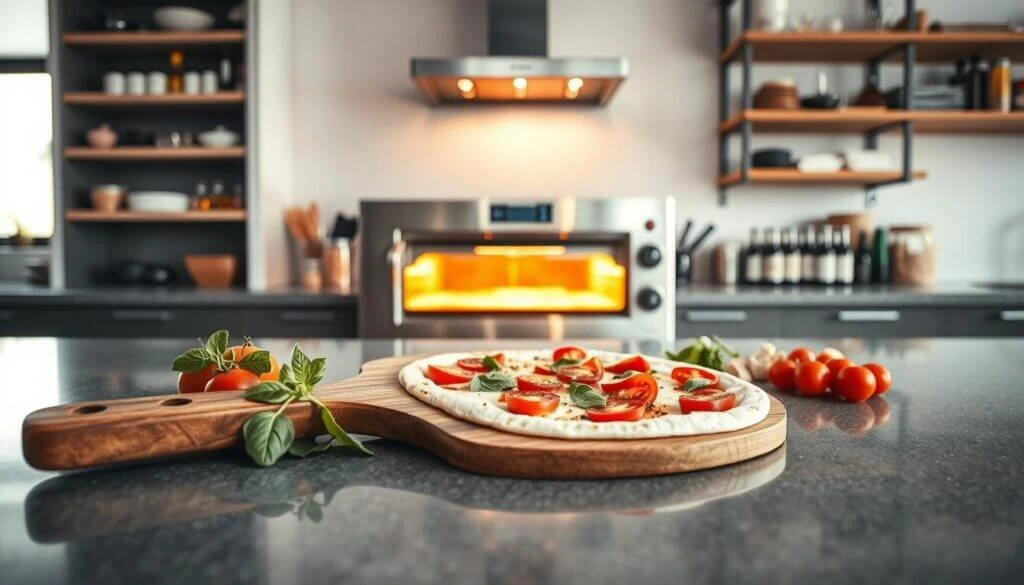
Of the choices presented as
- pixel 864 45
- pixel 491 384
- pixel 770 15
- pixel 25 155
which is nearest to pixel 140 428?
pixel 491 384

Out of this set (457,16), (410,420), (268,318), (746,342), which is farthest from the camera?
(457,16)

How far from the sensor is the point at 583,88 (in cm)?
296

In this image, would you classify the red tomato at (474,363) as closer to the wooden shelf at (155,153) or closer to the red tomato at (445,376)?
the red tomato at (445,376)

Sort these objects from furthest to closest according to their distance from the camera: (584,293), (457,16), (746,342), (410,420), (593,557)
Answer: (457,16) < (584,293) < (746,342) < (410,420) < (593,557)

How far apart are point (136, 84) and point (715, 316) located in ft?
8.30

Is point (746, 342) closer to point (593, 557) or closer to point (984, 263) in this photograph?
point (593, 557)

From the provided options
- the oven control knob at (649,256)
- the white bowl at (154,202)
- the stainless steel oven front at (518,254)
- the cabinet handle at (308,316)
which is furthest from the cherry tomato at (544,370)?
the white bowl at (154,202)

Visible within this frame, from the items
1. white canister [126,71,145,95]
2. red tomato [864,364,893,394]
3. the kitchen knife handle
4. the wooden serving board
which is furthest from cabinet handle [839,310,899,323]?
white canister [126,71,145,95]

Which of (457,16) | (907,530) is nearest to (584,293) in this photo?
(457,16)

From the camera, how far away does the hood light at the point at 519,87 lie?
2812 millimetres

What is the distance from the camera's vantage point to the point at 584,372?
3.12 ft

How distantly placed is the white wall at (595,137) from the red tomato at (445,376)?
7.76 feet

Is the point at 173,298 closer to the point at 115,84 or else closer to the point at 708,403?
the point at 115,84

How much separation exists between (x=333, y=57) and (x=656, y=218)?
5.75 feet
